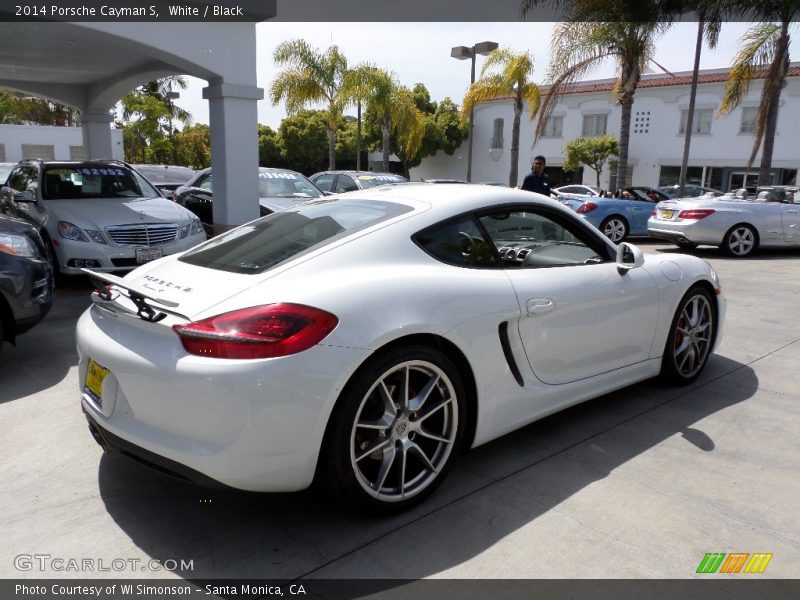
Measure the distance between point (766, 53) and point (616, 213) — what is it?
8.65 metres

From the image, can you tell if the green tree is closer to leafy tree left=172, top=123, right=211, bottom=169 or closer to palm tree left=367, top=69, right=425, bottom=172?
palm tree left=367, top=69, right=425, bottom=172

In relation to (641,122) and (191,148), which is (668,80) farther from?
(191,148)

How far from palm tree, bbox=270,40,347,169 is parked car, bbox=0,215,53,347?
862 inches

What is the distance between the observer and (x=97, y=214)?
778 cm

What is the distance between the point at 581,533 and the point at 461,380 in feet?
2.68

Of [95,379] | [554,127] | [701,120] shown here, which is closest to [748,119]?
[701,120]

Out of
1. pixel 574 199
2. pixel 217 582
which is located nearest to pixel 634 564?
pixel 217 582

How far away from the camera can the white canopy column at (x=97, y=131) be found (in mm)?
15992

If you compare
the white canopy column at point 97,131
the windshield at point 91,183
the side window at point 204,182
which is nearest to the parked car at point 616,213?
the side window at point 204,182

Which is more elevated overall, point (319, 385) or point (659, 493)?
point (319, 385)

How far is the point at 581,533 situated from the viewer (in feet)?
9.02

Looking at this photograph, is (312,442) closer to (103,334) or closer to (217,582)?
(217,582)

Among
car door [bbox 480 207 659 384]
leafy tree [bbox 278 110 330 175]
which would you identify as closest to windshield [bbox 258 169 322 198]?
car door [bbox 480 207 659 384]

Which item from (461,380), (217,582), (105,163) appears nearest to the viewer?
(217,582)
